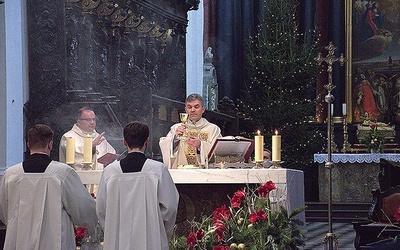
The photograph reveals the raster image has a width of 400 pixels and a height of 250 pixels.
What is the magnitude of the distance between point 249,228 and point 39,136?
1758mm

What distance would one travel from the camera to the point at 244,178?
7.30 meters

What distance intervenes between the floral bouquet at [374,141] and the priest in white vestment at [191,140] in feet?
30.7

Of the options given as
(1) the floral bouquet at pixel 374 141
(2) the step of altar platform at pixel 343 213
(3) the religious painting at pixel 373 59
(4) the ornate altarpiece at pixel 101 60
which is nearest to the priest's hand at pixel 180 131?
(4) the ornate altarpiece at pixel 101 60

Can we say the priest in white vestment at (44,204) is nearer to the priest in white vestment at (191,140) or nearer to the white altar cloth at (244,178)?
the white altar cloth at (244,178)

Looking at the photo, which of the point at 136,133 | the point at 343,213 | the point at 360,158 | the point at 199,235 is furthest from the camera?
the point at 360,158

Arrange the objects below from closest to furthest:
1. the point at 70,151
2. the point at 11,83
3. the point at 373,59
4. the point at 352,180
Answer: the point at 70,151, the point at 11,83, the point at 352,180, the point at 373,59

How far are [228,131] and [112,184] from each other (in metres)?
11.7

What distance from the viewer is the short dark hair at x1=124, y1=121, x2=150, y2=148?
6.06 metres

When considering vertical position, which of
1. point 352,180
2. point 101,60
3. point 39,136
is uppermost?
point 101,60

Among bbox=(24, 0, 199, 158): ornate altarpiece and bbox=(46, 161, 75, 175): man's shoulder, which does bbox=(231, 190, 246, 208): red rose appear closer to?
bbox=(46, 161, 75, 175): man's shoulder

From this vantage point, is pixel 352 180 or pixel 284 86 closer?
pixel 352 180

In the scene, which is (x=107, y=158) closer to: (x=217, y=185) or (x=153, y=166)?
(x=217, y=185)

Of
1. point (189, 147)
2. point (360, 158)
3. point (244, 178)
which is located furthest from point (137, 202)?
point (360, 158)

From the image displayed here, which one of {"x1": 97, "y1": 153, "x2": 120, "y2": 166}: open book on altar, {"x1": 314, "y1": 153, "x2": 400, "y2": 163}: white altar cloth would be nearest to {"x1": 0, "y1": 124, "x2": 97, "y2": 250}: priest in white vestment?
{"x1": 97, "y1": 153, "x2": 120, "y2": 166}: open book on altar
